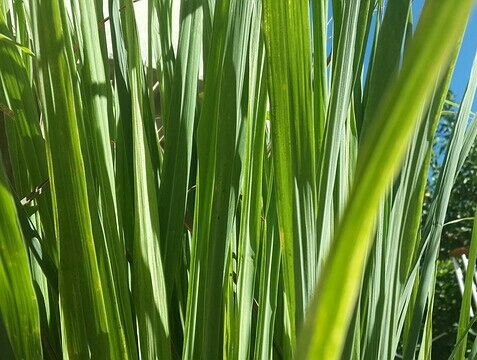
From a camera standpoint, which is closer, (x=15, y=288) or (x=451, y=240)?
(x=15, y=288)


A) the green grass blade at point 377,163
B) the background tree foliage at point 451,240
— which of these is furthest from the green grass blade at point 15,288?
the background tree foliage at point 451,240

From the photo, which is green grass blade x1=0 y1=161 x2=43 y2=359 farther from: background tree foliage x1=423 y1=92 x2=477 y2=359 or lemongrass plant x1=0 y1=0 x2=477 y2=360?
background tree foliage x1=423 y1=92 x2=477 y2=359

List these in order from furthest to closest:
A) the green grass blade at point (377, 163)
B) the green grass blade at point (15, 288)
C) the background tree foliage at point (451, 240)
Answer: the background tree foliage at point (451, 240)
the green grass blade at point (15, 288)
the green grass blade at point (377, 163)

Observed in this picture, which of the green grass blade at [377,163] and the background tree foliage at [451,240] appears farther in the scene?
the background tree foliage at [451,240]

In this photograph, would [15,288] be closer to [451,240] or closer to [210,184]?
[210,184]

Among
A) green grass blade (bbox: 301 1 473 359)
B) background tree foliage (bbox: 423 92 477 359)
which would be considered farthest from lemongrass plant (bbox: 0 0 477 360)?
background tree foliage (bbox: 423 92 477 359)

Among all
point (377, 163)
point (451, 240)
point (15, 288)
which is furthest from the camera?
point (451, 240)

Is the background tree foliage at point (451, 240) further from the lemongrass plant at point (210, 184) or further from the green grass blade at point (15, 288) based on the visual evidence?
the green grass blade at point (15, 288)

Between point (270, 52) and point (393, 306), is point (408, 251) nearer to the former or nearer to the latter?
point (393, 306)

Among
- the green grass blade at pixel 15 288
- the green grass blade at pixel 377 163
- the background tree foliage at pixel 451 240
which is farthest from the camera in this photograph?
the background tree foliage at pixel 451 240

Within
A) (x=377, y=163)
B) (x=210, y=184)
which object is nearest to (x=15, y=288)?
(x=210, y=184)
